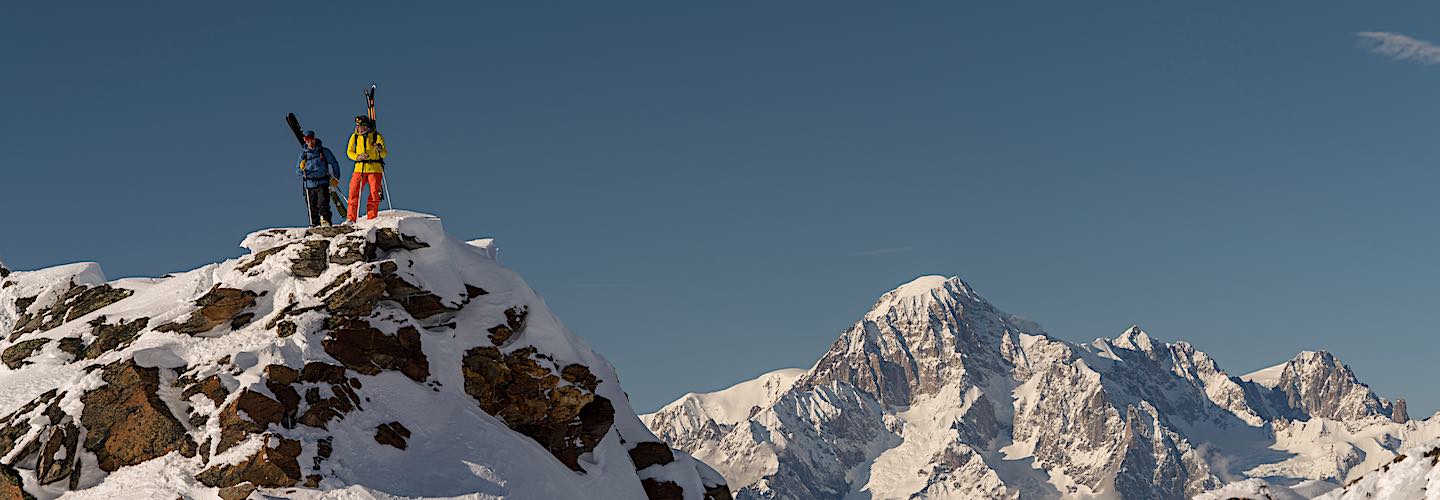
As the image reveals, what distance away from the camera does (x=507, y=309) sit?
123 ft

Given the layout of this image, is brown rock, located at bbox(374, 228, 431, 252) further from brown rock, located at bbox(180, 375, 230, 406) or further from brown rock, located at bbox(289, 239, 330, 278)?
brown rock, located at bbox(180, 375, 230, 406)

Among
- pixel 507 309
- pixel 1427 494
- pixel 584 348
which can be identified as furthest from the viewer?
pixel 584 348

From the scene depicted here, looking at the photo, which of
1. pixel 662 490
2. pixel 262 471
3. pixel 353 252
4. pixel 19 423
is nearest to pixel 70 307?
pixel 19 423

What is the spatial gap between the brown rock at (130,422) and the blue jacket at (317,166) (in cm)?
1034

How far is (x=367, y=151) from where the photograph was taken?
4188 cm

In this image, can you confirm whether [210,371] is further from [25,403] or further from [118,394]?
[25,403]

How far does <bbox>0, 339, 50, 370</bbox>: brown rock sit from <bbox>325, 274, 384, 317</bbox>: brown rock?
27.9 feet

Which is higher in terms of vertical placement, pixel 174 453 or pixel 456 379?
pixel 456 379

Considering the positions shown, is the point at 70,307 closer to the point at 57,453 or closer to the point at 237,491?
the point at 57,453

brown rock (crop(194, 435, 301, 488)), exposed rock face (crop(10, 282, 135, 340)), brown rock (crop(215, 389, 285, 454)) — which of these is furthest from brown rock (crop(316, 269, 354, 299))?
exposed rock face (crop(10, 282, 135, 340))

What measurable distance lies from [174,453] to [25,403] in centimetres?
557

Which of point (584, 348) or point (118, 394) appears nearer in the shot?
point (118, 394)

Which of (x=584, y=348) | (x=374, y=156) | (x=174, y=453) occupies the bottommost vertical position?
(x=174, y=453)

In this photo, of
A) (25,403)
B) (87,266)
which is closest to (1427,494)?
(25,403)
